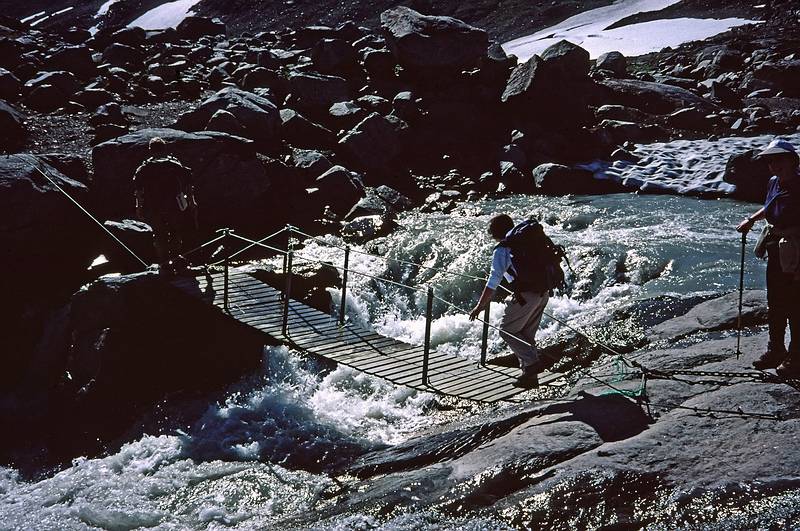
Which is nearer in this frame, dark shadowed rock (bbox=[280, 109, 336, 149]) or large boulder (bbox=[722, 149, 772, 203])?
large boulder (bbox=[722, 149, 772, 203])

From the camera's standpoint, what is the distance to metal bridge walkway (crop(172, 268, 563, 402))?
8758mm

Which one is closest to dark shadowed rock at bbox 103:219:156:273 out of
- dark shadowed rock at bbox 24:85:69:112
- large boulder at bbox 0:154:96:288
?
large boulder at bbox 0:154:96:288

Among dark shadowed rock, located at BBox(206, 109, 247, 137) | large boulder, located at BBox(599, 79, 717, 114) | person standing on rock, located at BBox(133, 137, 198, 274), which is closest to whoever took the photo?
person standing on rock, located at BBox(133, 137, 198, 274)

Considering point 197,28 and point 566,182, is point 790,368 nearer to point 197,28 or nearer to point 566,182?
point 566,182

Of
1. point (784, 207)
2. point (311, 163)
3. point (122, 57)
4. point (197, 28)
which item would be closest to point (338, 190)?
point (311, 163)

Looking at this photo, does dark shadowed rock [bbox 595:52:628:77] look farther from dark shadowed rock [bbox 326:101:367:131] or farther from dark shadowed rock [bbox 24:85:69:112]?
dark shadowed rock [bbox 24:85:69:112]

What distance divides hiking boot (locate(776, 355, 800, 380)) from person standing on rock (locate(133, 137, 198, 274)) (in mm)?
8233

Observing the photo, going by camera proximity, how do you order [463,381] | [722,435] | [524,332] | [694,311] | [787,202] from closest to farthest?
[722,435]
[787,202]
[524,332]
[463,381]
[694,311]

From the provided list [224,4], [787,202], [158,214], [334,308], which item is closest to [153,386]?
[158,214]

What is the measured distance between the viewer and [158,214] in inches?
429

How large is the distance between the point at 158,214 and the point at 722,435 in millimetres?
8193

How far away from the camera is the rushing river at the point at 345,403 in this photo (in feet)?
27.7

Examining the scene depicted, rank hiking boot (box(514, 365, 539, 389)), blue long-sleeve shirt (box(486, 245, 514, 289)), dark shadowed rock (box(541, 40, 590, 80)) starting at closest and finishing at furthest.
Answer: blue long-sleeve shirt (box(486, 245, 514, 289))
hiking boot (box(514, 365, 539, 389))
dark shadowed rock (box(541, 40, 590, 80))

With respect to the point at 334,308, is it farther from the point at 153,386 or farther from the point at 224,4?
the point at 224,4
